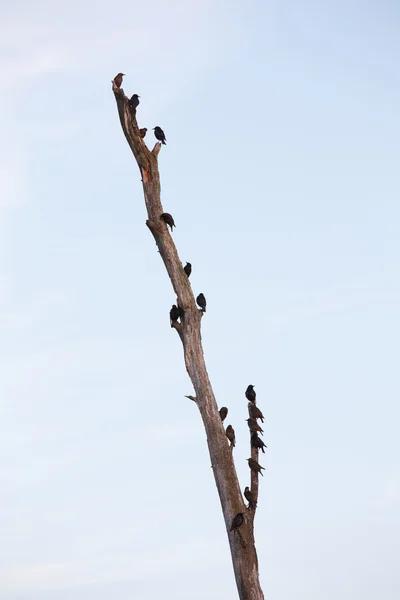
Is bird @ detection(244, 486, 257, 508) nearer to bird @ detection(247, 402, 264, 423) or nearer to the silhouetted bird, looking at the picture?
bird @ detection(247, 402, 264, 423)

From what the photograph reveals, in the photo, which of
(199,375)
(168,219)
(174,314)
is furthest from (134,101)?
(199,375)

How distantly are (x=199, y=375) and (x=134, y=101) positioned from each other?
5513mm

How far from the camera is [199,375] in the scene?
15016mm

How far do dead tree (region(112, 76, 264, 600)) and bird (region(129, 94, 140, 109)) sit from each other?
0.15m

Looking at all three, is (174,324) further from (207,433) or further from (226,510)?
(226,510)

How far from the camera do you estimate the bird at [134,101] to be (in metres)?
16.2

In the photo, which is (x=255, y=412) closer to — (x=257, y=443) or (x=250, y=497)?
(x=257, y=443)

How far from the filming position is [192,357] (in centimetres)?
1512

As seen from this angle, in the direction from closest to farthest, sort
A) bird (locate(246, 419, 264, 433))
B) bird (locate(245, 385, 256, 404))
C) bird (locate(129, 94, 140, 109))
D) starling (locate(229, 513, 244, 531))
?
1. starling (locate(229, 513, 244, 531))
2. bird (locate(246, 419, 264, 433))
3. bird (locate(129, 94, 140, 109))
4. bird (locate(245, 385, 256, 404))

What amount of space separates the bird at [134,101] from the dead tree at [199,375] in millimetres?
152

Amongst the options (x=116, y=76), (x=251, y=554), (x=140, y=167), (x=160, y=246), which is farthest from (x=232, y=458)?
(x=116, y=76)

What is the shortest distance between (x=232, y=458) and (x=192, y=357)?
1823 millimetres

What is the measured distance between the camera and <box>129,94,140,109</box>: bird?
16.2m

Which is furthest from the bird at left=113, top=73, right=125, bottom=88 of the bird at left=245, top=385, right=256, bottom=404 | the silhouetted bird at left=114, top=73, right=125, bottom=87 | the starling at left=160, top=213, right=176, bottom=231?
the bird at left=245, top=385, right=256, bottom=404
